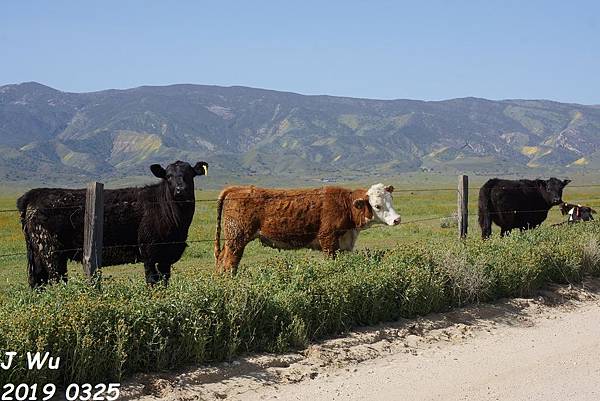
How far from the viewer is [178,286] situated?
328 inches

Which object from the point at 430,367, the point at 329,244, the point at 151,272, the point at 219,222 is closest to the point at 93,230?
the point at 151,272

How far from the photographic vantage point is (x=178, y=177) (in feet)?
36.5

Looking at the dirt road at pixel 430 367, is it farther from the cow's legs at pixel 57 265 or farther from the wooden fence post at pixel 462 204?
the cow's legs at pixel 57 265

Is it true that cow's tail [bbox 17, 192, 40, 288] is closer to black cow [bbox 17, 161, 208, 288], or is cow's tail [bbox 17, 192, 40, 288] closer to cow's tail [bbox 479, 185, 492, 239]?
black cow [bbox 17, 161, 208, 288]

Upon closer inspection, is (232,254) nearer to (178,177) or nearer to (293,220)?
(293,220)

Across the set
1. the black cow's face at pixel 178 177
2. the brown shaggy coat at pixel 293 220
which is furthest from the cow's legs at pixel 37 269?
the brown shaggy coat at pixel 293 220

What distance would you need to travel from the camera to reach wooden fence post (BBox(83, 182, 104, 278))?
8.72 meters

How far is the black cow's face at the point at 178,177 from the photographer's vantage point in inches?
430

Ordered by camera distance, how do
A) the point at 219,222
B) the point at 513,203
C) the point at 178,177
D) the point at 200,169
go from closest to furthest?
the point at 178,177 < the point at 200,169 < the point at 219,222 < the point at 513,203

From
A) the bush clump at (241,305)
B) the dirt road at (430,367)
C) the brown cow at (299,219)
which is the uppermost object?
the brown cow at (299,219)

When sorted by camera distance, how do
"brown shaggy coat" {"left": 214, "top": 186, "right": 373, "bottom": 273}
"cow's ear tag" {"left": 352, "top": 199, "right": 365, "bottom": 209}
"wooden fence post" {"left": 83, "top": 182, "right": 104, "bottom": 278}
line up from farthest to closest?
"brown shaggy coat" {"left": 214, "top": 186, "right": 373, "bottom": 273} → "cow's ear tag" {"left": 352, "top": 199, "right": 365, "bottom": 209} → "wooden fence post" {"left": 83, "top": 182, "right": 104, "bottom": 278}

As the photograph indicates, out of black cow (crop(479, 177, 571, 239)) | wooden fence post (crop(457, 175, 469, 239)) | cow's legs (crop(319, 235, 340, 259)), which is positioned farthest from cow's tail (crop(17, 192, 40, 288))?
black cow (crop(479, 177, 571, 239))

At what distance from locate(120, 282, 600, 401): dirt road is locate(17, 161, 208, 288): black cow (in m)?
3.01

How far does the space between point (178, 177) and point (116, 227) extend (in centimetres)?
113
